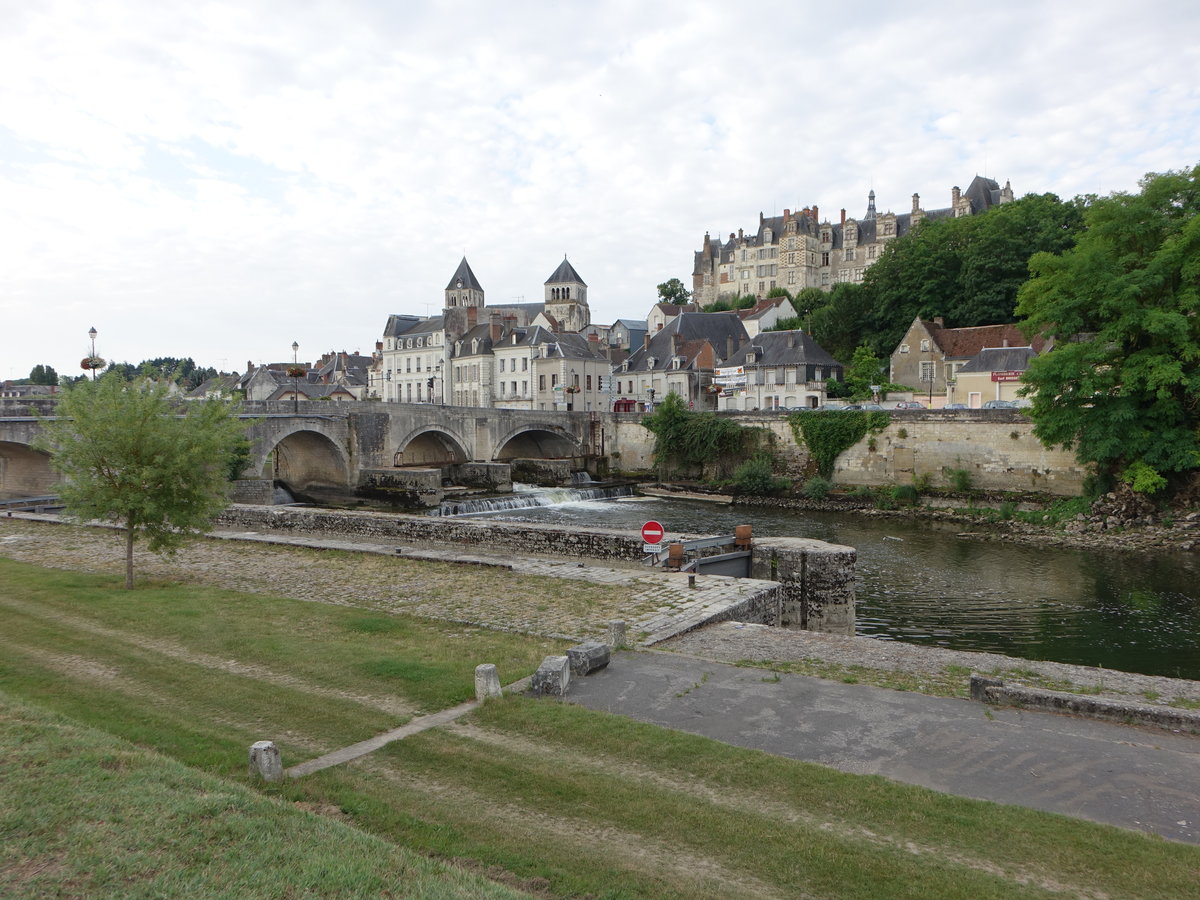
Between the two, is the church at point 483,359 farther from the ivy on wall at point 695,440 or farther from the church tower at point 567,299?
the ivy on wall at point 695,440

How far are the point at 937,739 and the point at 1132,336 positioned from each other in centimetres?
2742

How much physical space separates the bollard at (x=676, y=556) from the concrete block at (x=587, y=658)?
244 inches

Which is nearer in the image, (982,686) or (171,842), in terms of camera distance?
(171,842)

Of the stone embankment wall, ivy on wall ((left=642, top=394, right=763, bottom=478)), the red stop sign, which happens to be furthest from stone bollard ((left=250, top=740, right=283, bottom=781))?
ivy on wall ((left=642, top=394, right=763, bottom=478))

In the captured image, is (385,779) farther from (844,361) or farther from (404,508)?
(844,361)

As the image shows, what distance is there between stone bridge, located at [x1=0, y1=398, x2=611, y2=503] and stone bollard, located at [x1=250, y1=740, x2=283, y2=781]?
25.6 metres

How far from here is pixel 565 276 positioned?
89.8m

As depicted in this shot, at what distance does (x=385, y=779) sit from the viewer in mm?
6137

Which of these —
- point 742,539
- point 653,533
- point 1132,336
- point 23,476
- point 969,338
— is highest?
point 969,338

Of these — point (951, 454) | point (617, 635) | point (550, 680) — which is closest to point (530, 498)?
point (951, 454)

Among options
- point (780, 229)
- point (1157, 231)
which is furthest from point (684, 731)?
point (780, 229)

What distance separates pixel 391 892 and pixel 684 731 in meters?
3.31

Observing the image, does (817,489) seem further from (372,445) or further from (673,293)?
(673,293)

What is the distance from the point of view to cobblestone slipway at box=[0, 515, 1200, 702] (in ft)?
32.6
